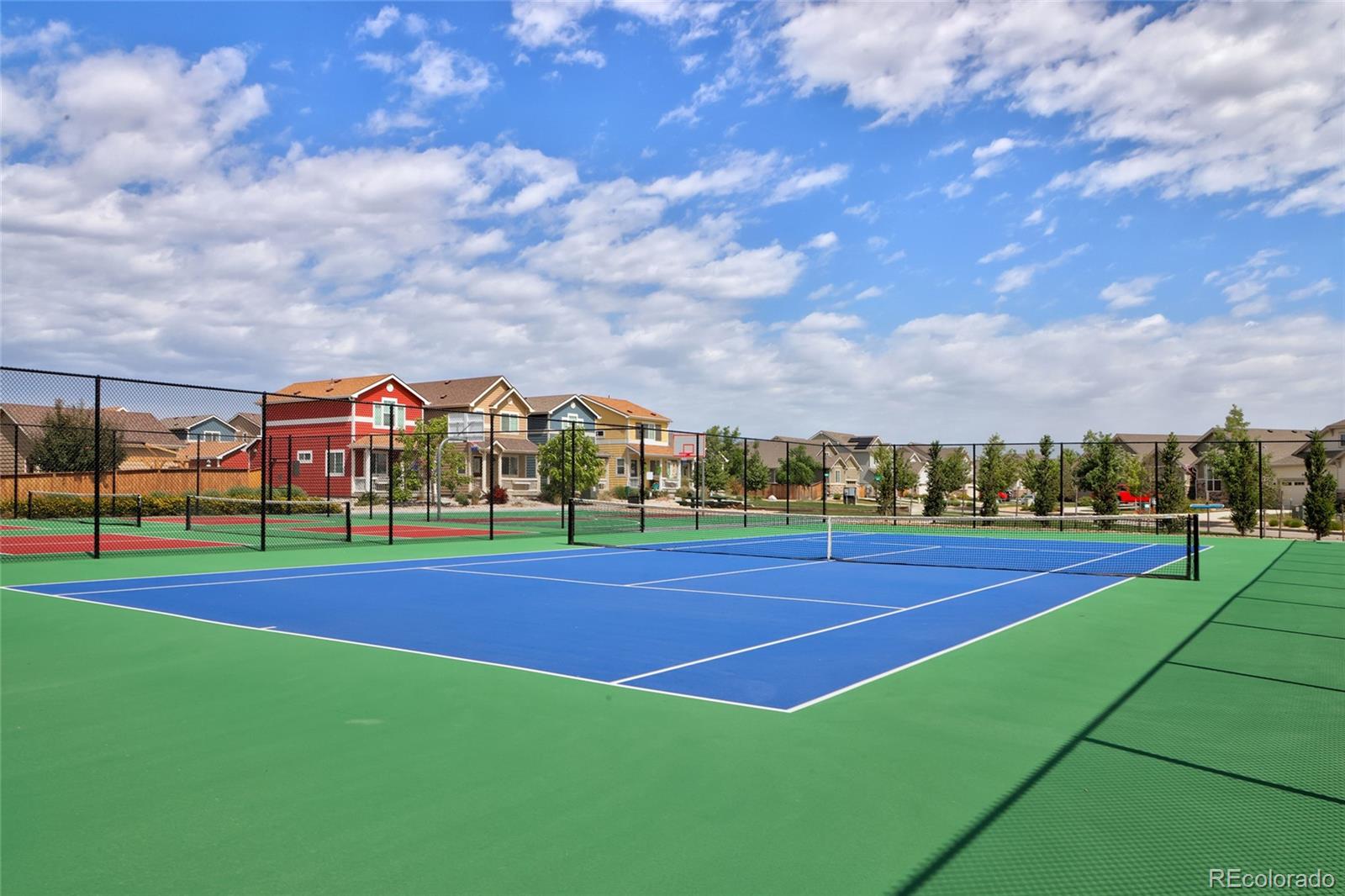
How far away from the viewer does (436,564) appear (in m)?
15.5

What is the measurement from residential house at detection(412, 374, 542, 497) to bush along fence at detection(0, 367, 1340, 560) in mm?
187

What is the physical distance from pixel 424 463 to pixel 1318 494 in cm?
3608

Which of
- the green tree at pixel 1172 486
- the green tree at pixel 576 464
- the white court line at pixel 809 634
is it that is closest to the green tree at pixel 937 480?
the green tree at pixel 1172 486

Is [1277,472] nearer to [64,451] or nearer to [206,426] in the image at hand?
[64,451]

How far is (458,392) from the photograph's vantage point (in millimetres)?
54688

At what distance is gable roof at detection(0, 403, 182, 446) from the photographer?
2822 cm

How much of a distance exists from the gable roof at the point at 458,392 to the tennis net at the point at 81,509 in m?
23.4

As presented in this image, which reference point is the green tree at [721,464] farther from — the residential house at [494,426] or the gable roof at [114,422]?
the gable roof at [114,422]

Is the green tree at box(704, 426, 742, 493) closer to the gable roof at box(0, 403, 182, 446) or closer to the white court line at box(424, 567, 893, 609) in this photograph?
the gable roof at box(0, 403, 182, 446)

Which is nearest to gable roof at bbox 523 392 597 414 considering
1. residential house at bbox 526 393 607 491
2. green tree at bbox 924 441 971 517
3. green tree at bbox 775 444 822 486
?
residential house at bbox 526 393 607 491

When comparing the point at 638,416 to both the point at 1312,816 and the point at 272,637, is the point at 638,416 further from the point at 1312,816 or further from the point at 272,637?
the point at 1312,816

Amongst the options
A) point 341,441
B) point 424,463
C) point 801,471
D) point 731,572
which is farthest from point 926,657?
point 801,471

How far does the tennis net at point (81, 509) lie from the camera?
25969mm

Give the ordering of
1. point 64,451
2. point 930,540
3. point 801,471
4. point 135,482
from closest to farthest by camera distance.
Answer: point 930,540 < point 64,451 < point 135,482 < point 801,471
